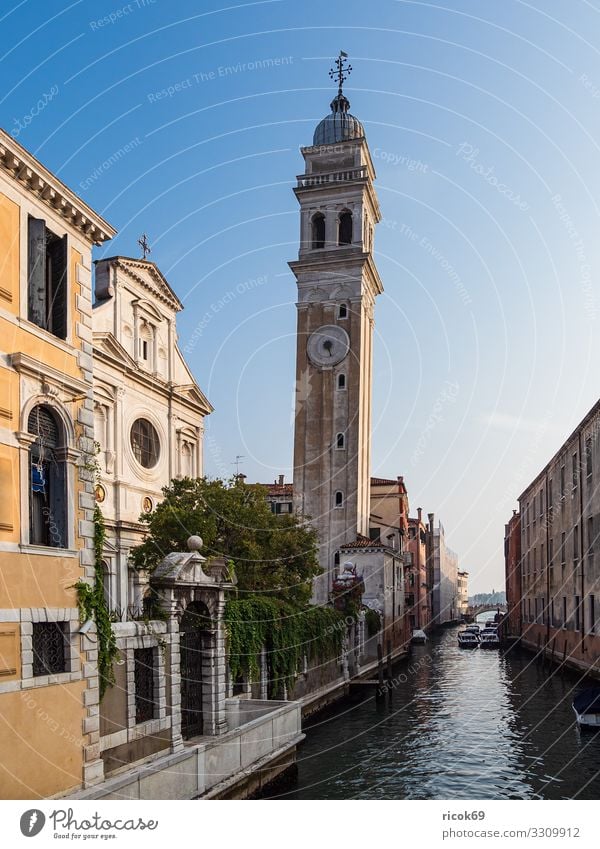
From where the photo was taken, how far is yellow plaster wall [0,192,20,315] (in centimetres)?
1326

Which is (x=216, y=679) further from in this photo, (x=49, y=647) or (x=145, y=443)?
(x=145, y=443)

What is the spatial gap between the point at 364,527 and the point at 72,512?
41.7 meters

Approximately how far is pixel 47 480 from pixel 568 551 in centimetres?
3504

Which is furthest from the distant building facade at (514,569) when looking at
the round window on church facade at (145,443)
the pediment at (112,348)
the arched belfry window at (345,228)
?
the pediment at (112,348)

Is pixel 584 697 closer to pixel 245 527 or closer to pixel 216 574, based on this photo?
pixel 245 527

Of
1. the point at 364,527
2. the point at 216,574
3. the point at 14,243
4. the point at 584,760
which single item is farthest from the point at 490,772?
the point at 364,527

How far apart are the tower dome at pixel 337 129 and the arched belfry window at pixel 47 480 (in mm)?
49085

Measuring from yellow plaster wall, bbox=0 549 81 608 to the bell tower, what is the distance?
1507 inches

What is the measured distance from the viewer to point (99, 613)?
15.0 metres

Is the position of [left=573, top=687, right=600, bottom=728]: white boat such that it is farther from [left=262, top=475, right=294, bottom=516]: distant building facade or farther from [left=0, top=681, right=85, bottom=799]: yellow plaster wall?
[left=262, top=475, right=294, bottom=516]: distant building facade

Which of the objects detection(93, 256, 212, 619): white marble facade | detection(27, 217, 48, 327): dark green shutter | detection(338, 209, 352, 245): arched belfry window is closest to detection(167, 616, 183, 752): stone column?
detection(27, 217, 48, 327): dark green shutter

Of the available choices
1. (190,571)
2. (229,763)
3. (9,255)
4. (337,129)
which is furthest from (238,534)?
(337,129)

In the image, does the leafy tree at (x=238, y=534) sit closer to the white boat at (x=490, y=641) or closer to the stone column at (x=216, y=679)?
the stone column at (x=216, y=679)

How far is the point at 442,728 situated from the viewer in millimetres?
29062
